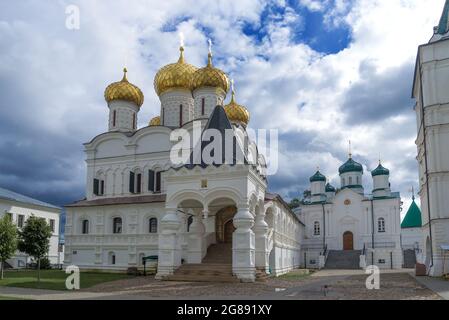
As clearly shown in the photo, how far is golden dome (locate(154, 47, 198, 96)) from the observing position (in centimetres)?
3008

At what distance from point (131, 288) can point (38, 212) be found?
24.8 metres

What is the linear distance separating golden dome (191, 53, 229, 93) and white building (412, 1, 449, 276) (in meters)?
11.4

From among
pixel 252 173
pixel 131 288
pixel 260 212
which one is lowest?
pixel 131 288

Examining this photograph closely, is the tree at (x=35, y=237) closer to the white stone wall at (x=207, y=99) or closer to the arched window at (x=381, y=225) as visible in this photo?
the white stone wall at (x=207, y=99)

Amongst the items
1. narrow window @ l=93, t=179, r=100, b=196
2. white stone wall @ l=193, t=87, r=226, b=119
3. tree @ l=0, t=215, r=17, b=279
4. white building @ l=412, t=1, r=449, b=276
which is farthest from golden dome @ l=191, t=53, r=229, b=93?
tree @ l=0, t=215, r=17, b=279

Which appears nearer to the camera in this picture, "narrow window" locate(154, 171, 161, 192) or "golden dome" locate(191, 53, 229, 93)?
"narrow window" locate(154, 171, 161, 192)

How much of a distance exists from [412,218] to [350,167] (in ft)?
35.6

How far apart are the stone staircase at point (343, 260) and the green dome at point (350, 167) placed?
9.21 m

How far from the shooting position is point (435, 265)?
69.4ft

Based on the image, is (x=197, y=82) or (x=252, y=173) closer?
(x=252, y=173)

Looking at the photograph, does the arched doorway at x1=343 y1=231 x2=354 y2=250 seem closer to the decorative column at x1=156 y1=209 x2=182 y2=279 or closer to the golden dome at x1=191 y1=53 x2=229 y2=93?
the golden dome at x1=191 y1=53 x2=229 y2=93

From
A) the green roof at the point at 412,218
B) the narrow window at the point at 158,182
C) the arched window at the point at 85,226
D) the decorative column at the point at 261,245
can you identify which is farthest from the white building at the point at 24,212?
the green roof at the point at 412,218
